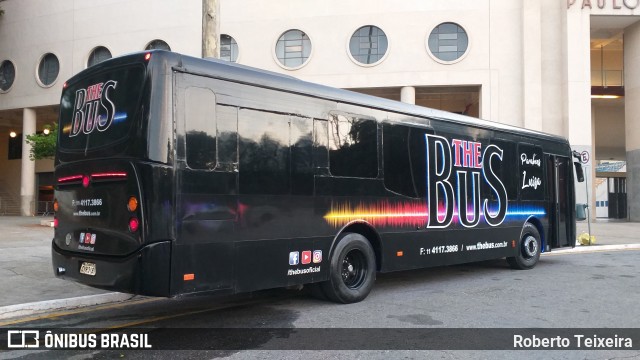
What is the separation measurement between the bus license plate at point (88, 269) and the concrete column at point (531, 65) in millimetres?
22902

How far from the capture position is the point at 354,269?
738 cm

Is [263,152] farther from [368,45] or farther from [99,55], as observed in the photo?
[99,55]

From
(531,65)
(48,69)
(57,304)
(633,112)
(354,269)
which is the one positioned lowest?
(57,304)

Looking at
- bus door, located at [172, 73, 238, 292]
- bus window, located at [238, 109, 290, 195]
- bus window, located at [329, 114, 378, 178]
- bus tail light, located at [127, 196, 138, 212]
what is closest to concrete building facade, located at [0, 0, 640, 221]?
bus window, located at [329, 114, 378, 178]

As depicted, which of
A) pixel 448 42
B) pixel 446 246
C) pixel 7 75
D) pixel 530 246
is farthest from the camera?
pixel 7 75

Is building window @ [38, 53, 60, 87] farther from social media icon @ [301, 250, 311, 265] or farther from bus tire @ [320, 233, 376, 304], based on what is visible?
social media icon @ [301, 250, 311, 265]

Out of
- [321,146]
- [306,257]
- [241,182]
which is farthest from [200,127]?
[306,257]

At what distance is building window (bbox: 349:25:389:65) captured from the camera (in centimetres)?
2541

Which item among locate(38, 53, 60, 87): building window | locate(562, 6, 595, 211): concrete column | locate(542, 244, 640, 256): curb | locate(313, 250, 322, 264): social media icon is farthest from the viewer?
locate(38, 53, 60, 87): building window

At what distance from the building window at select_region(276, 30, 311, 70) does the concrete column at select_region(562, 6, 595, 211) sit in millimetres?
12667

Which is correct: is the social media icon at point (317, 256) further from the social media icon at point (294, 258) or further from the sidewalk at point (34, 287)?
the sidewalk at point (34, 287)

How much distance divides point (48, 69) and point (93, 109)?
29052 mm

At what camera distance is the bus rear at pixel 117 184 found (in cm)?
509

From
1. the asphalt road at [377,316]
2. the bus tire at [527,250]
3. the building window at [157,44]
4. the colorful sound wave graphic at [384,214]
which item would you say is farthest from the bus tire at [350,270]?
the building window at [157,44]
